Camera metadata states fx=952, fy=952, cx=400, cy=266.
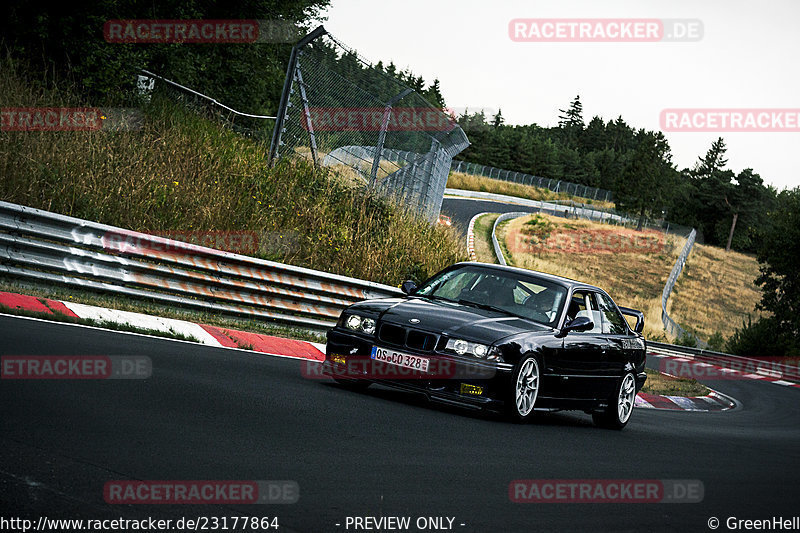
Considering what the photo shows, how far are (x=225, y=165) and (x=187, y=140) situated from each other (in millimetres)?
730

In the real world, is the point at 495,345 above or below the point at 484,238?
below

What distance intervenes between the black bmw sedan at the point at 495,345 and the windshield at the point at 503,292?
0.4 inches

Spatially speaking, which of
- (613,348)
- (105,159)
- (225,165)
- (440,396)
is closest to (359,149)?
(225,165)

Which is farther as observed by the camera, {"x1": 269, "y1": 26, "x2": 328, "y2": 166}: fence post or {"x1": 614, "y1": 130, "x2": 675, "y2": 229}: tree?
{"x1": 614, "y1": 130, "x2": 675, "y2": 229}: tree

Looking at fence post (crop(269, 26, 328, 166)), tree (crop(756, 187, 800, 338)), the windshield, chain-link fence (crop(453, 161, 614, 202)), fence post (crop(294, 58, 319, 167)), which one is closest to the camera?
the windshield

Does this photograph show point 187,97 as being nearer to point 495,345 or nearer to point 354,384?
point 354,384

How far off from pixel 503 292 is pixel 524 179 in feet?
336

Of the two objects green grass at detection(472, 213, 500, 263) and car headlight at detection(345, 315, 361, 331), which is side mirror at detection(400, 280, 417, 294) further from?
green grass at detection(472, 213, 500, 263)

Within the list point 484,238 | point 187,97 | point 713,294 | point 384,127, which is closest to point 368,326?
point 384,127

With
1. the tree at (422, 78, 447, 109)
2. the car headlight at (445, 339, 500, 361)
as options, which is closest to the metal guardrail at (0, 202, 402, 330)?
the car headlight at (445, 339, 500, 361)

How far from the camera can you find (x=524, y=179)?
111 m

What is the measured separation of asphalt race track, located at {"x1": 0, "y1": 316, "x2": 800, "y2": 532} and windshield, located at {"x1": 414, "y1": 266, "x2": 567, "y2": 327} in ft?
3.65

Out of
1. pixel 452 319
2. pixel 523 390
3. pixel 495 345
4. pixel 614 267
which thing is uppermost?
pixel 614 267

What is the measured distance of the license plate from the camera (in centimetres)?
834
